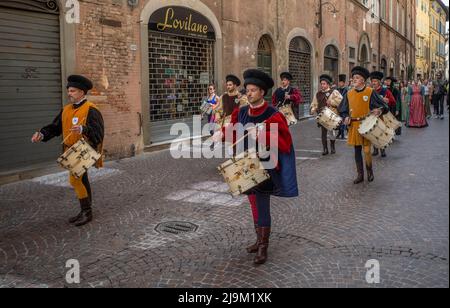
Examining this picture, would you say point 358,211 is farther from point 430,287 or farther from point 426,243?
point 430,287

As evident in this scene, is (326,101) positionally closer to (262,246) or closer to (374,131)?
(374,131)

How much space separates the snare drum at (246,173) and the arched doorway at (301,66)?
16.5 meters

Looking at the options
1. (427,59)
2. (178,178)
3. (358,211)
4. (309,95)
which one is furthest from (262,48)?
(427,59)

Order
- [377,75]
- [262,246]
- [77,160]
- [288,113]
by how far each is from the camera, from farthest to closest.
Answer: [288,113]
[377,75]
[77,160]
[262,246]

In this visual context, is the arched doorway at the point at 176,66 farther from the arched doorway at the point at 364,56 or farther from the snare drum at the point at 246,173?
the arched doorway at the point at 364,56

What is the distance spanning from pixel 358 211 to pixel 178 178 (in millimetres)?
3579

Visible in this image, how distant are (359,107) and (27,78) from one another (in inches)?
243

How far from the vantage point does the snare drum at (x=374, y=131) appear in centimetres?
731

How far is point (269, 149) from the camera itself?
4.29m

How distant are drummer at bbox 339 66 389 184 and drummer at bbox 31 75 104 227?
402cm

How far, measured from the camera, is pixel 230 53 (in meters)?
15.2

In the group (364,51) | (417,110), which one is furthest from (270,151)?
(364,51)

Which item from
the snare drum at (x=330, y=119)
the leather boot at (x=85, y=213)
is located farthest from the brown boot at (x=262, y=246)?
the snare drum at (x=330, y=119)

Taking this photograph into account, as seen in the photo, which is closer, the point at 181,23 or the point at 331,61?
the point at 181,23
